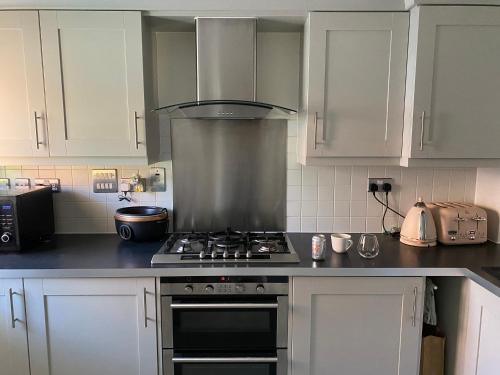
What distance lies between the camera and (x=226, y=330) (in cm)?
174

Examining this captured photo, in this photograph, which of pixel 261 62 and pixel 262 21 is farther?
pixel 261 62

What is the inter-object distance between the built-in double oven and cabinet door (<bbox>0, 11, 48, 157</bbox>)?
1.01 metres

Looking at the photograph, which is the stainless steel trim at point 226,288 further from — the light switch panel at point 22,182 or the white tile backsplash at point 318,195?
the light switch panel at point 22,182

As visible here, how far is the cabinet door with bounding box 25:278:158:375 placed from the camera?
5.57ft

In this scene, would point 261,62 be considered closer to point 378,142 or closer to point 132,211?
point 378,142

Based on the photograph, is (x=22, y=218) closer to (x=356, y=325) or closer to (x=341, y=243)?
(x=341, y=243)

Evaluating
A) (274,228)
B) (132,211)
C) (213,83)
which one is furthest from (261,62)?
(132,211)

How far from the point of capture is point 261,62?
2158 mm

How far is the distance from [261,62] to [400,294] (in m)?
1.43

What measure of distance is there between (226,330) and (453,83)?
1617mm

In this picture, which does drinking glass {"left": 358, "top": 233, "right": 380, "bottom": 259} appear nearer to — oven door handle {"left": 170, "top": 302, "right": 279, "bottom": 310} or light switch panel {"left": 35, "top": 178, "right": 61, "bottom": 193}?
oven door handle {"left": 170, "top": 302, "right": 279, "bottom": 310}

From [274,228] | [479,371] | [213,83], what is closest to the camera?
[479,371]

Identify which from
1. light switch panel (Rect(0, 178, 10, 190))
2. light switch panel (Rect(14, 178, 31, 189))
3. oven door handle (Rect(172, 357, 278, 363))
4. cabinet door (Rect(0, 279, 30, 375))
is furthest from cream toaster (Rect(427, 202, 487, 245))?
light switch panel (Rect(0, 178, 10, 190))

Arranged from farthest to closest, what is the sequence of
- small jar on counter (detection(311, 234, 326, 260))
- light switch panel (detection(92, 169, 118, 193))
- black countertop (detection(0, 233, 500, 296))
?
light switch panel (detection(92, 169, 118, 193)), small jar on counter (detection(311, 234, 326, 260)), black countertop (detection(0, 233, 500, 296))
